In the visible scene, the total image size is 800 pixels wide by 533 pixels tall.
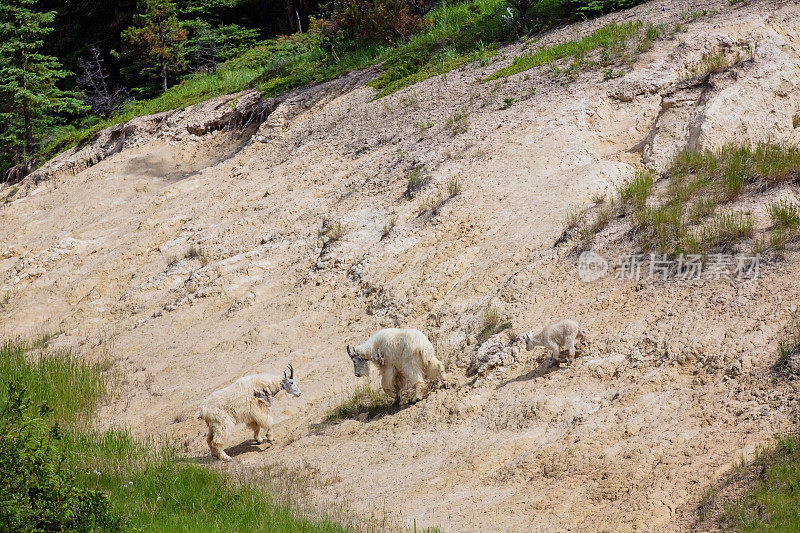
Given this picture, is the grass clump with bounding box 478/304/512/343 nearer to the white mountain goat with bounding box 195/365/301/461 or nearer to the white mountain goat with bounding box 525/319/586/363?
the white mountain goat with bounding box 525/319/586/363

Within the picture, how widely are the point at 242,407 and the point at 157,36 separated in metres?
23.8

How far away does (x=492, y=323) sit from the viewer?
34.9 feet

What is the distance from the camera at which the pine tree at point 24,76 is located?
27297mm

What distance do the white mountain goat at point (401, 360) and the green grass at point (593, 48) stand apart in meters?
9.67

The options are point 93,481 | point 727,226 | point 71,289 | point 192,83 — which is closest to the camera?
point 93,481

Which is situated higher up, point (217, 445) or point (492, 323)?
point (492, 323)

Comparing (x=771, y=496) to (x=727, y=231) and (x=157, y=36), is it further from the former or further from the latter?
(x=157, y=36)

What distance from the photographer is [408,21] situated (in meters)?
23.5

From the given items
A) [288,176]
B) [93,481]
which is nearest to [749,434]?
[93,481]

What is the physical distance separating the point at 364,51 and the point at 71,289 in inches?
464

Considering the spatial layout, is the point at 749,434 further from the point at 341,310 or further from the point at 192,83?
the point at 192,83

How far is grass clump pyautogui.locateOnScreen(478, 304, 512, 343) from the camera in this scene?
10.5 metres

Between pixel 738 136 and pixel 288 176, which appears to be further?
pixel 288 176

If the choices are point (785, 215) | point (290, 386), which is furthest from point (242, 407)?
point (785, 215)
